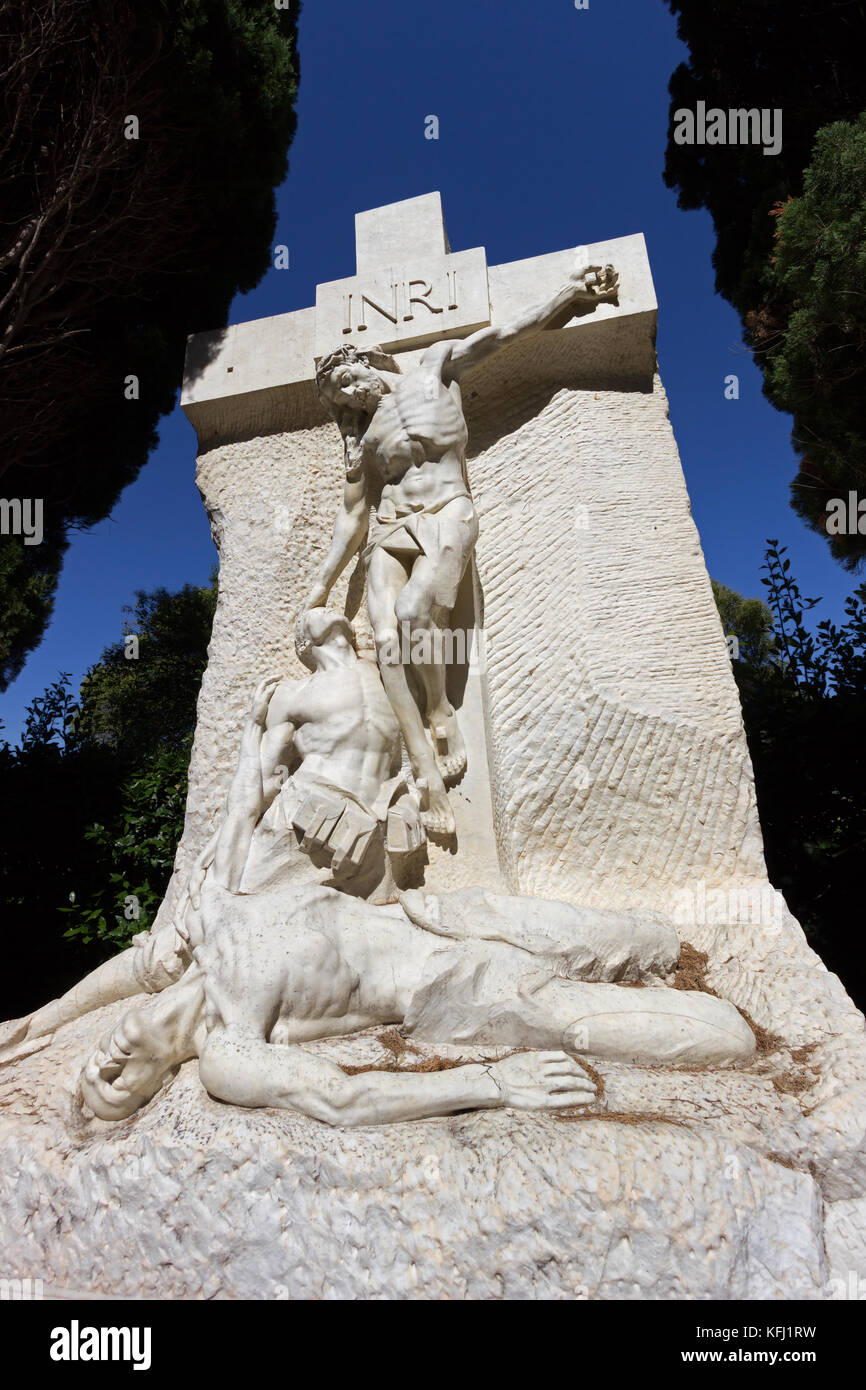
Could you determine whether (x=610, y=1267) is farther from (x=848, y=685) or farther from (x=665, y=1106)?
(x=848, y=685)

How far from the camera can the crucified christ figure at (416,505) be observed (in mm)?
3299

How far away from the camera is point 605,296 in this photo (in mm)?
3779

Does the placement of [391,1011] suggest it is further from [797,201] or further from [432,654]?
[797,201]

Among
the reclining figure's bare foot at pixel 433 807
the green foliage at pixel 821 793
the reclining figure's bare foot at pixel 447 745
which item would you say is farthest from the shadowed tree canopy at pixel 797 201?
the reclining figure's bare foot at pixel 433 807

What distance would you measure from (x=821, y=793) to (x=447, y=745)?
263 centimetres

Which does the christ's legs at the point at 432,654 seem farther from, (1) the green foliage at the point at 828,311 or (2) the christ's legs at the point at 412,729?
(1) the green foliage at the point at 828,311

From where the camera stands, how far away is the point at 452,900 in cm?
266

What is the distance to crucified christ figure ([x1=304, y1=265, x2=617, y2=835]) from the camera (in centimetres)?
330

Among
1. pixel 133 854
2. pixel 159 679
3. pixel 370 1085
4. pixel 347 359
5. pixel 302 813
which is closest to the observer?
pixel 370 1085

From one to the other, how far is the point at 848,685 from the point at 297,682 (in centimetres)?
360

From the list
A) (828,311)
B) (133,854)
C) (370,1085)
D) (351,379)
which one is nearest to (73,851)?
(133,854)

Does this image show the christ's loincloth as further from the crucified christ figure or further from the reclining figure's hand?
the reclining figure's hand

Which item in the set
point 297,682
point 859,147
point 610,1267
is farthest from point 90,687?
point 610,1267

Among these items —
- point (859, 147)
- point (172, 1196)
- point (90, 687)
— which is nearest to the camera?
point (172, 1196)
